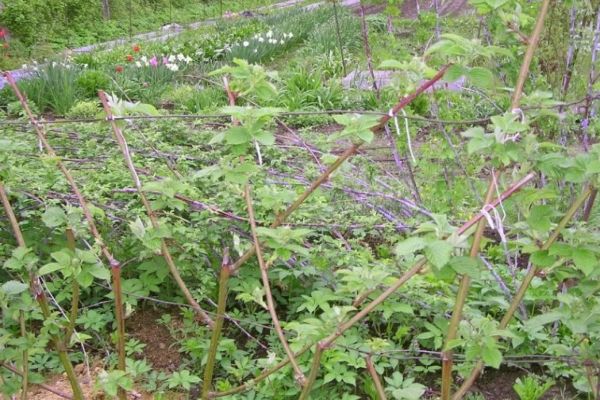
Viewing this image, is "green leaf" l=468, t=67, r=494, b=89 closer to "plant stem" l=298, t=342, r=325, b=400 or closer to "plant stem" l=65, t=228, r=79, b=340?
"plant stem" l=298, t=342, r=325, b=400

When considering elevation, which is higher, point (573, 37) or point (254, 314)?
point (573, 37)

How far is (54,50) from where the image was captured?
10773mm

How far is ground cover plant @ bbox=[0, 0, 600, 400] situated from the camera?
1388 mm

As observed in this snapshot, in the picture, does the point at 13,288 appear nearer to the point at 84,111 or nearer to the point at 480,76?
the point at 480,76

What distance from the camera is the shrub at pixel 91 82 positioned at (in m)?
6.55

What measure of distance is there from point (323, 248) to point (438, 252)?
1.46 metres

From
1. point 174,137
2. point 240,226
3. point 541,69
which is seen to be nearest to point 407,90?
point 240,226

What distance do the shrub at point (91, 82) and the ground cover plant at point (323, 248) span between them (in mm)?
1931

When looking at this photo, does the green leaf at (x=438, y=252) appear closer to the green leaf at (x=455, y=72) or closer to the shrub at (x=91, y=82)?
the green leaf at (x=455, y=72)

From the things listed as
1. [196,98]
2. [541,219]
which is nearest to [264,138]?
[541,219]

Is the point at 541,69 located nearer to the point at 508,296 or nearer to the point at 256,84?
the point at 508,296

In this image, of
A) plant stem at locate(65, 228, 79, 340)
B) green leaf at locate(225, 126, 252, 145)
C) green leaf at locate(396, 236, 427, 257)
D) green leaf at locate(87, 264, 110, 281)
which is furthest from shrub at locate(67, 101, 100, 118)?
green leaf at locate(396, 236, 427, 257)

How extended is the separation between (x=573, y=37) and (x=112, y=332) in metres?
2.19

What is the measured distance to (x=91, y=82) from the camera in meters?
6.59
